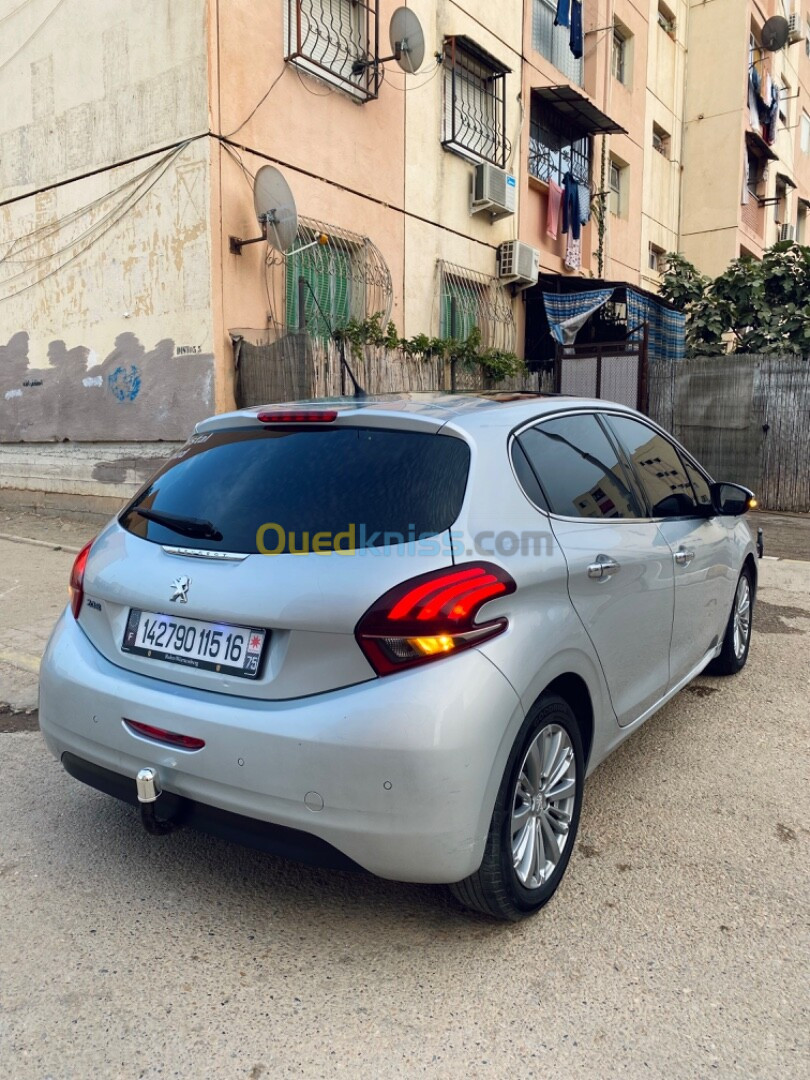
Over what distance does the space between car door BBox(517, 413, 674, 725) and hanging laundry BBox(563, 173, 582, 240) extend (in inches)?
520

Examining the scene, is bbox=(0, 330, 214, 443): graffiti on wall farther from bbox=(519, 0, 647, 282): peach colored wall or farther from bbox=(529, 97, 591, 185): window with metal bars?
bbox=(529, 97, 591, 185): window with metal bars

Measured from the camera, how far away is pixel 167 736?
2402 millimetres

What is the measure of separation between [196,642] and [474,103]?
12878 millimetres

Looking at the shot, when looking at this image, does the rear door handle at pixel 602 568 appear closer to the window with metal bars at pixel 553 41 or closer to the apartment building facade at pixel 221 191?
the apartment building facade at pixel 221 191

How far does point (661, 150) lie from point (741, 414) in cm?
1250

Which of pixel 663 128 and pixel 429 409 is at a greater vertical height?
pixel 663 128

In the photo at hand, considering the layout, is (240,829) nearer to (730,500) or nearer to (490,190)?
(730,500)

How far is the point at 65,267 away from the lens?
34.2 feet

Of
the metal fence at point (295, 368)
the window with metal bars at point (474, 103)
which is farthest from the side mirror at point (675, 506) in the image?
the window with metal bars at point (474, 103)

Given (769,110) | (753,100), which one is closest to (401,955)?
(753,100)

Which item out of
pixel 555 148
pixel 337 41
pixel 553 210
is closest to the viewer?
pixel 337 41

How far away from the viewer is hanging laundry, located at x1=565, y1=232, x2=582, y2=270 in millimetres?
15422

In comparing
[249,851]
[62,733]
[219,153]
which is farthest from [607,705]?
[219,153]

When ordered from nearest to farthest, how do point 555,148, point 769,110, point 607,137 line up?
point 555,148, point 607,137, point 769,110
